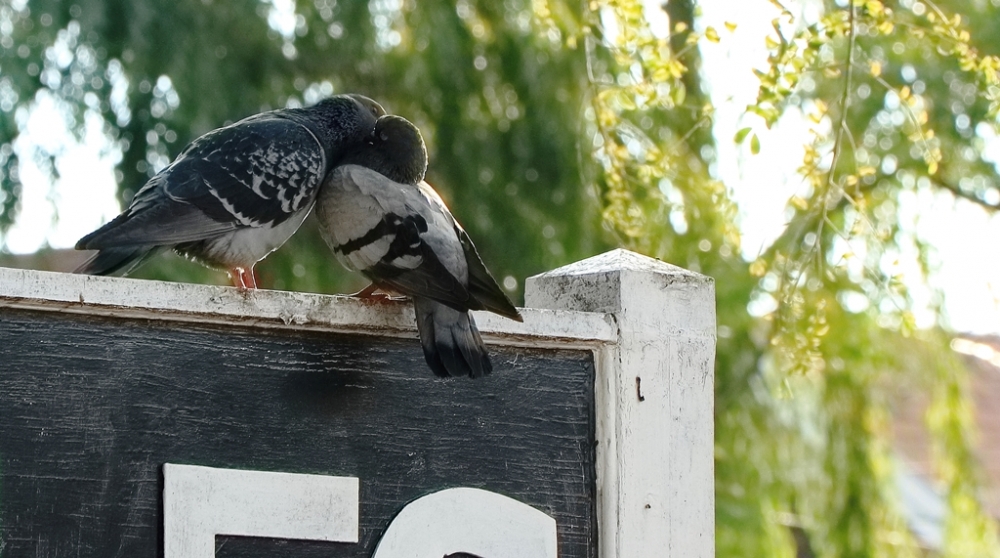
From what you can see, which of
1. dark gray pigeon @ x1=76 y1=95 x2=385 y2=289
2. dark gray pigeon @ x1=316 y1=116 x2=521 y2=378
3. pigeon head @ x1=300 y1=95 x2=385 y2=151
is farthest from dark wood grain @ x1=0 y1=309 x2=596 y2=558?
pigeon head @ x1=300 y1=95 x2=385 y2=151

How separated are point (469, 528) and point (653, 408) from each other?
1.51 ft

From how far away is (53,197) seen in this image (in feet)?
18.1

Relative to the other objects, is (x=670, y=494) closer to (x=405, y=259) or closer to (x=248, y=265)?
(x=405, y=259)

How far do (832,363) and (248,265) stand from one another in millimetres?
4950

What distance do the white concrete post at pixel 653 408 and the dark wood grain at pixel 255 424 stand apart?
0.05 meters

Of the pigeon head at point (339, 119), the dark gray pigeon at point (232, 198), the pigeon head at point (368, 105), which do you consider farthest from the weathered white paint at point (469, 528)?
the pigeon head at point (368, 105)

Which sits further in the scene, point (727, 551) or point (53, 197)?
point (727, 551)

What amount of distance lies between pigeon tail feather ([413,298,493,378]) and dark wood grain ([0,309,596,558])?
3.5 inches

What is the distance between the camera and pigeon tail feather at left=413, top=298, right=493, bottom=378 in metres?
2.12

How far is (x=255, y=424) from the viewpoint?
6.75 feet

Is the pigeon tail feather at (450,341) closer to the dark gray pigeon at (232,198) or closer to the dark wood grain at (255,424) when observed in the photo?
the dark wood grain at (255,424)

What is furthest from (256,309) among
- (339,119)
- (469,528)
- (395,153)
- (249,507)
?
(339,119)

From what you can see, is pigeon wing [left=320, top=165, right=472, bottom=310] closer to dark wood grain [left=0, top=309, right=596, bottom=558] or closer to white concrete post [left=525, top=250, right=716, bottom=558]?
dark wood grain [left=0, top=309, right=596, bottom=558]

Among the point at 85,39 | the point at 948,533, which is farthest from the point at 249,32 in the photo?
the point at 948,533
